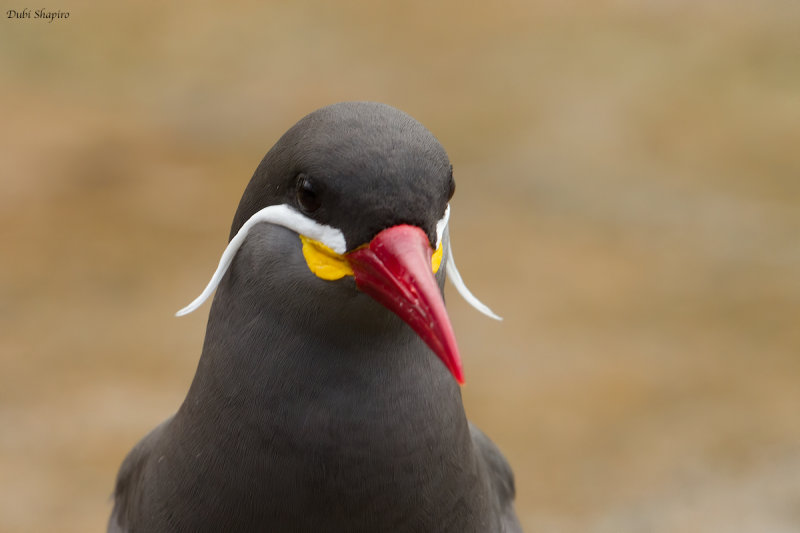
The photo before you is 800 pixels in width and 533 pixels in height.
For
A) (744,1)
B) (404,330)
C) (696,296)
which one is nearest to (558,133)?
(696,296)

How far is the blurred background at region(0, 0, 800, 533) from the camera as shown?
5867 millimetres

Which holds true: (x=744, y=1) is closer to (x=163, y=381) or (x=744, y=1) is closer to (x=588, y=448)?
(x=588, y=448)

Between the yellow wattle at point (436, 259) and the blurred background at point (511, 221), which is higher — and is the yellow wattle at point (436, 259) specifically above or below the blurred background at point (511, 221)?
above

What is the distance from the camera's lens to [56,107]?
893cm

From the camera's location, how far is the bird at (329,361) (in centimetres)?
228

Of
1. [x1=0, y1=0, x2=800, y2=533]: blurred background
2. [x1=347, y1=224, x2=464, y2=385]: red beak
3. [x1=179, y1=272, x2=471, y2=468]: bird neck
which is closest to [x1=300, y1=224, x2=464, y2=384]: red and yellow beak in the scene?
[x1=347, y1=224, x2=464, y2=385]: red beak

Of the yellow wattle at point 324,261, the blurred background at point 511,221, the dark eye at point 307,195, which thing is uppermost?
the dark eye at point 307,195
